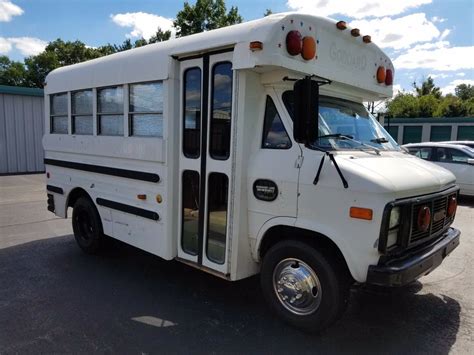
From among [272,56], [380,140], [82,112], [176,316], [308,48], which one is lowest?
[176,316]

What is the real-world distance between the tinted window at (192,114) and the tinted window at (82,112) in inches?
72.1

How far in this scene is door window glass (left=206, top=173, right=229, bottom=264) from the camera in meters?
3.79

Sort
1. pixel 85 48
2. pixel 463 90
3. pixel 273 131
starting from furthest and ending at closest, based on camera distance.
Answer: pixel 463 90 < pixel 85 48 < pixel 273 131

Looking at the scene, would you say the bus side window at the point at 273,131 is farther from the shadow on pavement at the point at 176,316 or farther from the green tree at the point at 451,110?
the green tree at the point at 451,110

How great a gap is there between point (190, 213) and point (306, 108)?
→ 178 centimetres

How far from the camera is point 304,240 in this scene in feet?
11.2

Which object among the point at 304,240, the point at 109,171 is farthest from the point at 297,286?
the point at 109,171

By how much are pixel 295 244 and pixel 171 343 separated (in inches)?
53.1

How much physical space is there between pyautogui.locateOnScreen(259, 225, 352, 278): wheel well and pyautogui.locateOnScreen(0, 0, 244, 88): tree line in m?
28.8

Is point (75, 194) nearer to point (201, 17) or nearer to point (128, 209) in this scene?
point (128, 209)

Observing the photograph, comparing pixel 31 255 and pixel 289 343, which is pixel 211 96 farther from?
pixel 31 255

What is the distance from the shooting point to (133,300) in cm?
414

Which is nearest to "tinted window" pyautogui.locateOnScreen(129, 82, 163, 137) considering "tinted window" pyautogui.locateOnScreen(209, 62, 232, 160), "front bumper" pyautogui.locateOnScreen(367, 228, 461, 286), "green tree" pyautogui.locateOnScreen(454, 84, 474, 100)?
"tinted window" pyautogui.locateOnScreen(209, 62, 232, 160)

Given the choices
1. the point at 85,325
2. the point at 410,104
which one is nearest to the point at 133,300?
the point at 85,325
